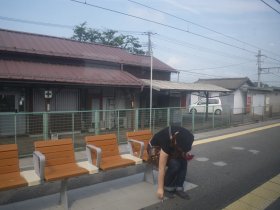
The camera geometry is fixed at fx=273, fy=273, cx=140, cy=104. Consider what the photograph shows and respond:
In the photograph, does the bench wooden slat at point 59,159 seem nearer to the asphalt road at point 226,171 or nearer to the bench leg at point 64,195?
the bench leg at point 64,195

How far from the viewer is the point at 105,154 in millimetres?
5895

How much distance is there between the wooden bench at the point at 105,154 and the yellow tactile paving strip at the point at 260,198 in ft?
7.04

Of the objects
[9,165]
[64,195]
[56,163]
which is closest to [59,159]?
[56,163]

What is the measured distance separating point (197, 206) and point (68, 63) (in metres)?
12.8

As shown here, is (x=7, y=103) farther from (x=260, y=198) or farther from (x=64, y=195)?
(x=260, y=198)

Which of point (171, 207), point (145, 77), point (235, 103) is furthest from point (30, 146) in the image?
A: point (235, 103)

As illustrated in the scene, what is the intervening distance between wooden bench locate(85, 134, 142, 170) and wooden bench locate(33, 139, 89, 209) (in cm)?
37

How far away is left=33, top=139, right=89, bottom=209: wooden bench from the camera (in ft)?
14.8

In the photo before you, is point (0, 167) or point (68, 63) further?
point (68, 63)

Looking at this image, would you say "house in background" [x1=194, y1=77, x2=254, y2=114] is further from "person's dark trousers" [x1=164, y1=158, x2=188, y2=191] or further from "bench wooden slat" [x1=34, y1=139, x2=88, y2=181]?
"bench wooden slat" [x1=34, y1=139, x2=88, y2=181]

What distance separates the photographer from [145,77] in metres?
20.0

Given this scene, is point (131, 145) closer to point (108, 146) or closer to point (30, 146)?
point (108, 146)

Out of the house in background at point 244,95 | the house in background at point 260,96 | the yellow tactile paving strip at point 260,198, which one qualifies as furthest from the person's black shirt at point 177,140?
the house in background at point 260,96

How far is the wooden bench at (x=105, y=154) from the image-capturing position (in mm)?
5264
